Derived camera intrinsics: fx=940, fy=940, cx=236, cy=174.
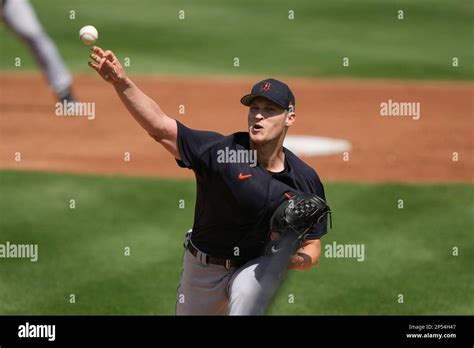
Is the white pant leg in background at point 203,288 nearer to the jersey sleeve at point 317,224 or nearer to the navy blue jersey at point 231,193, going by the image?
the navy blue jersey at point 231,193

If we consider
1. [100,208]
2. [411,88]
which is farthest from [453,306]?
[411,88]

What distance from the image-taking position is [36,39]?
46.0 ft

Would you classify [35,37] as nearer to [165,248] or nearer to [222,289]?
[165,248]

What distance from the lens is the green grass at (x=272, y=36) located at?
22.2 metres

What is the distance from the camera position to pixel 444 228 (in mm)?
11375

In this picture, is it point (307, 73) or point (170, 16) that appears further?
point (170, 16)

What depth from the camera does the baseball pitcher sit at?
635 cm

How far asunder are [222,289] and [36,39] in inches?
330

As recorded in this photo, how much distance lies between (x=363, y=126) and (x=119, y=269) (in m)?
7.69
